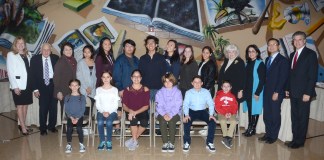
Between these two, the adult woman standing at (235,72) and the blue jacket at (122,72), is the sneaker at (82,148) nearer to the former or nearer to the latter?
the blue jacket at (122,72)

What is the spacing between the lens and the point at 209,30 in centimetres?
667

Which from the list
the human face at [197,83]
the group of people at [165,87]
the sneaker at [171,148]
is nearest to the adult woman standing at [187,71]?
the group of people at [165,87]

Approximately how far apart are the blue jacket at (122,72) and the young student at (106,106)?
190 mm

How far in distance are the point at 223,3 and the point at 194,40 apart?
967 mm

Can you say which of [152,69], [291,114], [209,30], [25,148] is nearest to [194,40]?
[209,30]

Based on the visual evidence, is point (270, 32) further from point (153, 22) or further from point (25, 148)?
point (25, 148)

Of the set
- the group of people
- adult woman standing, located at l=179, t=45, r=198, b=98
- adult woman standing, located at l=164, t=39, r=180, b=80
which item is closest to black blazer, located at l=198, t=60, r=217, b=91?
the group of people

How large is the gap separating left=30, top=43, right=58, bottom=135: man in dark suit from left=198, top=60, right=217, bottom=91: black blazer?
218 centimetres

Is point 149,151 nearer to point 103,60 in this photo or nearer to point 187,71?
point 187,71

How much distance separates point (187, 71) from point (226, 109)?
74 cm

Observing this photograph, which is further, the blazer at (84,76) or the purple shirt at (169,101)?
the blazer at (84,76)

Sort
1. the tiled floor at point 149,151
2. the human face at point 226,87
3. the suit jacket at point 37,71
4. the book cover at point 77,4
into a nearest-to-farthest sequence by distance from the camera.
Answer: the tiled floor at point 149,151
the human face at point 226,87
the suit jacket at point 37,71
the book cover at point 77,4

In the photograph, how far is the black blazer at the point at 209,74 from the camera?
4.51m

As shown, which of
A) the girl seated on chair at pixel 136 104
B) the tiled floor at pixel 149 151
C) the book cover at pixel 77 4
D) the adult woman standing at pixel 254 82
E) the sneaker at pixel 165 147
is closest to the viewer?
the tiled floor at pixel 149 151
